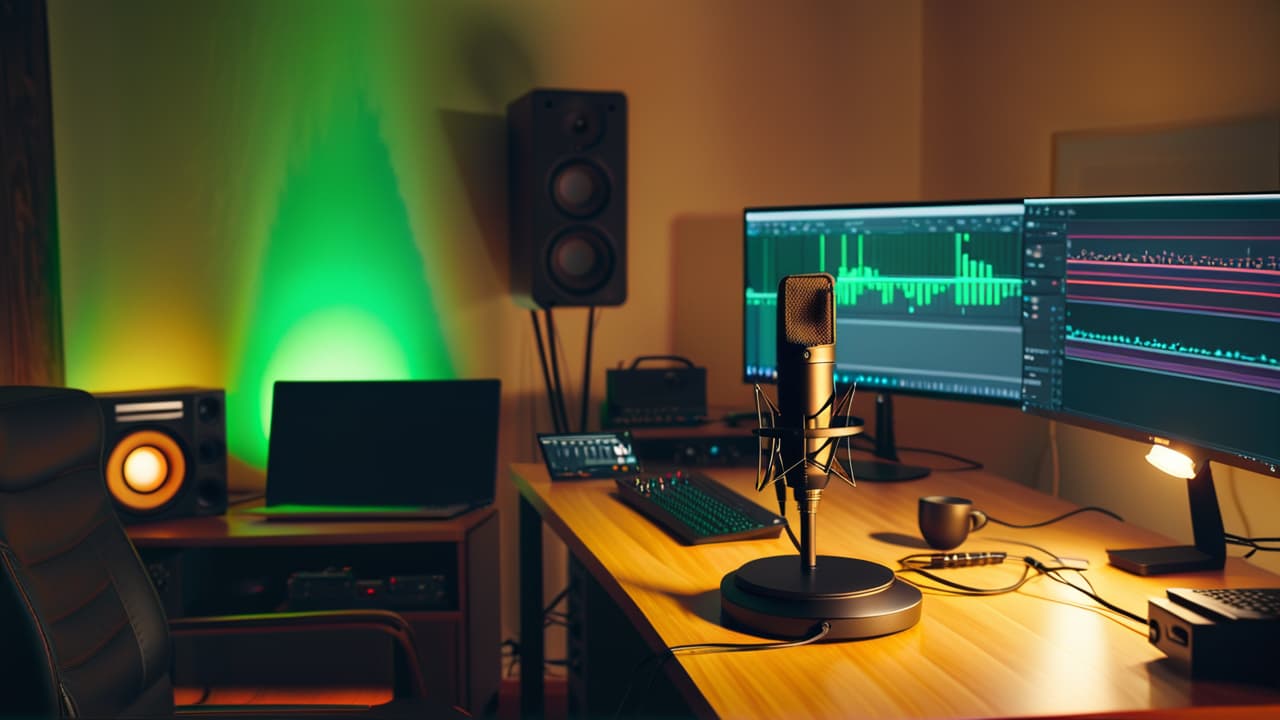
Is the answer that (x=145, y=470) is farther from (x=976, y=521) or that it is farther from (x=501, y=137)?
(x=976, y=521)

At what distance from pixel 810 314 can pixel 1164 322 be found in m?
0.55

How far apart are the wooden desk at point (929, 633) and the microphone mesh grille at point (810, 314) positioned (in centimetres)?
34

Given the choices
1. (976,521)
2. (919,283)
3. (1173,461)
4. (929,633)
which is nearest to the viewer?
(929,633)

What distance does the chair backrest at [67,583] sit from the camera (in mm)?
1277

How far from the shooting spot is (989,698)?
107 cm

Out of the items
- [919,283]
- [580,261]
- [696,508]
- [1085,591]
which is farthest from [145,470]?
[1085,591]

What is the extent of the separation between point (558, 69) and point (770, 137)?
59cm

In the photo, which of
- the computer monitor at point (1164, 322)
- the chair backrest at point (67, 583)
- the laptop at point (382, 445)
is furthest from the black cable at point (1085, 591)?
the laptop at point (382, 445)

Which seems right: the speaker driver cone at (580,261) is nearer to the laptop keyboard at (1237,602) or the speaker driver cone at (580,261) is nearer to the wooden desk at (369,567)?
the wooden desk at (369,567)

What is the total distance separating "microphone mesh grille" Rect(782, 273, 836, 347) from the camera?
1290mm

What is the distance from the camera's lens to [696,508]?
70.4 inches

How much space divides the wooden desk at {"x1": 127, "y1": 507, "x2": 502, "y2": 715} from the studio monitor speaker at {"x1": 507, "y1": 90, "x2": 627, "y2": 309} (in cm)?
58

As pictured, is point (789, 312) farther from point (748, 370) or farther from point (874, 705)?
point (748, 370)

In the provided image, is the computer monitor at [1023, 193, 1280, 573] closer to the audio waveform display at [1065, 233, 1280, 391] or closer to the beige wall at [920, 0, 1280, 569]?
the audio waveform display at [1065, 233, 1280, 391]
